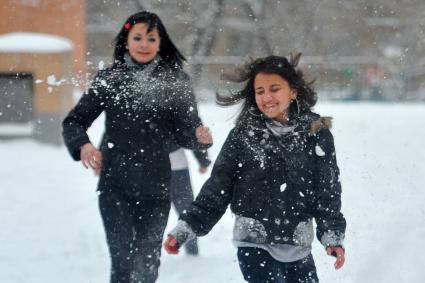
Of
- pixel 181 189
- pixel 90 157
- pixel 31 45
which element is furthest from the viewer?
pixel 31 45

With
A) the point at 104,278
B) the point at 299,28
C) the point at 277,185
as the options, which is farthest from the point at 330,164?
the point at 299,28

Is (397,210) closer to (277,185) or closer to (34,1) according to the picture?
(277,185)

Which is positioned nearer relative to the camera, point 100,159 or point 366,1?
point 100,159

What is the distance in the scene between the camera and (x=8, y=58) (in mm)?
10227

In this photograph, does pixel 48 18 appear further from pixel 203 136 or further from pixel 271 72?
pixel 271 72

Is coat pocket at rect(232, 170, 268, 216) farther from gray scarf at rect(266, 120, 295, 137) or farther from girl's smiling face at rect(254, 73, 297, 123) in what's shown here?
girl's smiling face at rect(254, 73, 297, 123)

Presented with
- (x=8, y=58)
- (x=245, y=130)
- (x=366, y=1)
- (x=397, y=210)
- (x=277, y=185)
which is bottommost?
(x=397, y=210)

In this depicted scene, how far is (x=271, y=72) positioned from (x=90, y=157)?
0.91 metres

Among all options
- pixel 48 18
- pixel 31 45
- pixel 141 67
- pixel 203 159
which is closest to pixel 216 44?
pixel 48 18

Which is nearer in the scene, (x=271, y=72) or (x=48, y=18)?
(x=271, y=72)

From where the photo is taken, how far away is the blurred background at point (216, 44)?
10375mm

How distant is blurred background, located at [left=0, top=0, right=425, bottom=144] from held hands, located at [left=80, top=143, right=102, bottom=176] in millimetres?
5659

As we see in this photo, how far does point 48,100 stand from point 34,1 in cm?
178

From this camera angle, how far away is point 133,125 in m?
3.51
